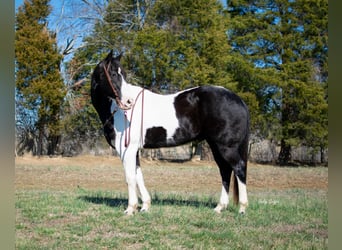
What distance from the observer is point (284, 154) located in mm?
3570

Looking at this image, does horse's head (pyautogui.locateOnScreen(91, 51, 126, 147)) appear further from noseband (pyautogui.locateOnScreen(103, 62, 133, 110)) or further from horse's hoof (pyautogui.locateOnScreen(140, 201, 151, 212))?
horse's hoof (pyautogui.locateOnScreen(140, 201, 151, 212))

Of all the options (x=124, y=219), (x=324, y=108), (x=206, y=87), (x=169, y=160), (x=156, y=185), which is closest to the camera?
(x=124, y=219)

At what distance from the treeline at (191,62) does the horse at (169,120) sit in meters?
0.57

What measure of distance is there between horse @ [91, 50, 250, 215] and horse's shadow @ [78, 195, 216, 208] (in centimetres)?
37

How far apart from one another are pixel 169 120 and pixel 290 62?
1422 mm

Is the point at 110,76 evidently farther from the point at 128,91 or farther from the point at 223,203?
the point at 223,203

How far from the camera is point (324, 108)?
3467 mm

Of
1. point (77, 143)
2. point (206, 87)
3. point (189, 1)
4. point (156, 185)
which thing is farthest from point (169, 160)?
point (189, 1)

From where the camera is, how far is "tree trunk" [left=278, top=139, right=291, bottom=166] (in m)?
3.56

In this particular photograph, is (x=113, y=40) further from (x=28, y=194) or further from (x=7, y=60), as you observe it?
(x=7, y=60)

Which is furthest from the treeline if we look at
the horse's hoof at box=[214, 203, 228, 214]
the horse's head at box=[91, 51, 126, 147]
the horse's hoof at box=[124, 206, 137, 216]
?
the horse's hoof at box=[124, 206, 137, 216]

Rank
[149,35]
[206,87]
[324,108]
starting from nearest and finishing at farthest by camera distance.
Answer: [206,87], [324,108], [149,35]

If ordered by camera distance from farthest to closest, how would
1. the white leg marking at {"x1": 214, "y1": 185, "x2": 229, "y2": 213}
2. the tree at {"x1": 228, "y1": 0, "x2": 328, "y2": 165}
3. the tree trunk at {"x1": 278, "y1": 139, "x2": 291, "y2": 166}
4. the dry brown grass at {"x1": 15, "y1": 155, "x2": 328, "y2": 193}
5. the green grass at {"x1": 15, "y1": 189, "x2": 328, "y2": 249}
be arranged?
1. the dry brown grass at {"x1": 15, "y1": 155, "x2": 328, "y2": 193}
2. the tree trunk at {"x1": 278, "y1": 139, "x2": 291, "y2": 166}
3. the tree at {"x1": 228, "y1": 0, "x2": 328, "y2": 165}
4. the white leg marking at {"x1": 214, "y1": 185, "x2": 229, "y2": 213}
5. the green grass at {"x1": 15, "y1": 189, "x2": 328, "y2": 249}

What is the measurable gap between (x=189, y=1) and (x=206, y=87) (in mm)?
1292
